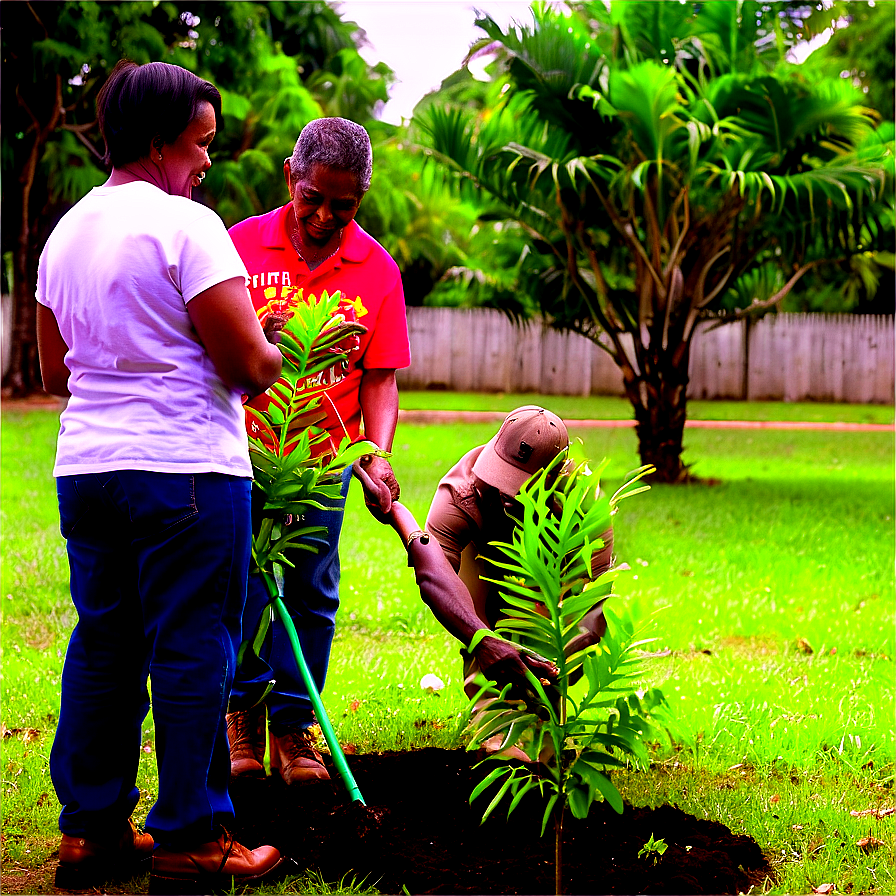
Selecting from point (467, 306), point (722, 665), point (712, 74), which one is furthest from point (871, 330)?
point (722, 665)

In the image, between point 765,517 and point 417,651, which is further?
point 765,517

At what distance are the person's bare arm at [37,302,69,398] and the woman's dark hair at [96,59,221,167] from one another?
0.40 m

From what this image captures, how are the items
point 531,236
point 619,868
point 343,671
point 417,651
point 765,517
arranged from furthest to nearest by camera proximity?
1. point 531,236
2. point 765,517
3. point 417,651
4. point 343,671
5. point 619,868

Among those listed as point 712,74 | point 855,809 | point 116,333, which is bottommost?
point 855,809

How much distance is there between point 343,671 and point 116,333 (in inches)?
106

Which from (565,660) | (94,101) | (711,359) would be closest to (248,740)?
(565,660)

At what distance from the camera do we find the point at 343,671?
473 centimetres

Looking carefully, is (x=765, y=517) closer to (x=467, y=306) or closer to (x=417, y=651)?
(x=417, y=651)

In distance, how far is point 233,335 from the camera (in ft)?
7.72

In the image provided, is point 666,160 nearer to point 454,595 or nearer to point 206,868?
point 454,595

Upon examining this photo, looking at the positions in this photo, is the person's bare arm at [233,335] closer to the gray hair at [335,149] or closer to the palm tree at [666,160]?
the gray hair at [335,149]

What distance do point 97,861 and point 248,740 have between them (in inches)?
34.3

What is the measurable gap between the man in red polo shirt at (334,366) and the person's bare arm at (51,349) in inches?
27.6

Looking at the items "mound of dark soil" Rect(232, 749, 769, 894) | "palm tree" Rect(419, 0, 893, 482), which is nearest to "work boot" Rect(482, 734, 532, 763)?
"mound of dark soil" Rect(232, 749, 769, 894)
